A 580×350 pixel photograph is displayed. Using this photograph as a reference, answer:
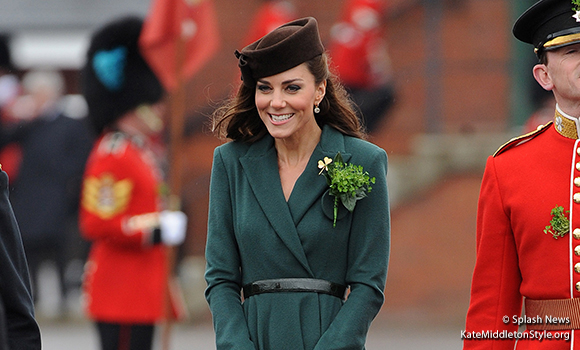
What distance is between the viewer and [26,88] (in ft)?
47.9

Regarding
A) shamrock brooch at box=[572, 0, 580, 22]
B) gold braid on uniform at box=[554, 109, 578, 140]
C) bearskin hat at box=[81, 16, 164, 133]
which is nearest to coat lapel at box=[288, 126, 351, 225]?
gold braid on uniform at box=[554, 109, 578, 140]

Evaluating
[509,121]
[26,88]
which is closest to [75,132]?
[26,88]

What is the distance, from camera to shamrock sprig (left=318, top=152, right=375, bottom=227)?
4.36 metres

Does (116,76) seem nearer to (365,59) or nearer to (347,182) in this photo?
(347,182)

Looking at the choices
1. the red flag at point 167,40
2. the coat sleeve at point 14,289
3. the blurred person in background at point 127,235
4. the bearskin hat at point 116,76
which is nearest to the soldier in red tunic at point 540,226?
the coat sleeve at point 14,289

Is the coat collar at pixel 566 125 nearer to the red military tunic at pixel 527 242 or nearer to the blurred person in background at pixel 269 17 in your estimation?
the red military tunic at pixel 527 242

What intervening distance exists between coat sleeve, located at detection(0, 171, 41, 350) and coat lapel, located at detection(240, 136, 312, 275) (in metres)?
1.02

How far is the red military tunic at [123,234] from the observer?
7062mm

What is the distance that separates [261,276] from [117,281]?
2.87 meters

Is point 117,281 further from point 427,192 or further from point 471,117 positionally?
point 471,117

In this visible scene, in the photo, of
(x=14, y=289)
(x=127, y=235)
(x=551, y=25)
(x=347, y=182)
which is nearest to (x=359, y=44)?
(x=127, y=235)

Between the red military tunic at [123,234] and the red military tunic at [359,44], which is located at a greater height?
the red military tunic at [359,44]

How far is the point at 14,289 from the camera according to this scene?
148 inches

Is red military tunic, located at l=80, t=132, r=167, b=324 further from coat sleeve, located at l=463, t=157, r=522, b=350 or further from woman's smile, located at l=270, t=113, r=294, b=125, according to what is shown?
coat sleeve, located at l=463, t=157, r=522, b=350
